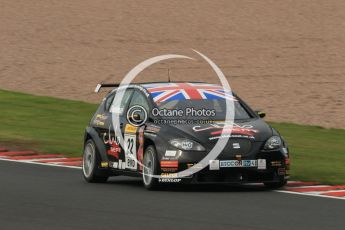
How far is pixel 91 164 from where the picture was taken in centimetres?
1448

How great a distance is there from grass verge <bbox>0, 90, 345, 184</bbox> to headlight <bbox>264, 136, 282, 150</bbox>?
142 centimetres

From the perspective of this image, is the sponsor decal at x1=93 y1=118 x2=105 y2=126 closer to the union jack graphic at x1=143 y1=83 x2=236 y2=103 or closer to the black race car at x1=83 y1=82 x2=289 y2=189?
the black race car at x1=83 y1=82 x2=289 y2=189

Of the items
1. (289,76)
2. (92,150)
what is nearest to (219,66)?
(289,76)

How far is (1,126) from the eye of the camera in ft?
74.6

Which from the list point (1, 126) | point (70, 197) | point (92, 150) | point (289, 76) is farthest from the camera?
point (289, 76)

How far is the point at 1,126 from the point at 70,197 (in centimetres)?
1067

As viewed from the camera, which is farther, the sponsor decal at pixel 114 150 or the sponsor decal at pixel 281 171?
the sponsor decal at pixel 114 150

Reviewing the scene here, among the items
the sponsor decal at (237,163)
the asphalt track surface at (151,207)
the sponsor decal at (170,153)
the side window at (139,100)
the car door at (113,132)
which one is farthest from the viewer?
the car door at (113,132)

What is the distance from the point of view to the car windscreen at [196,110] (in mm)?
13375

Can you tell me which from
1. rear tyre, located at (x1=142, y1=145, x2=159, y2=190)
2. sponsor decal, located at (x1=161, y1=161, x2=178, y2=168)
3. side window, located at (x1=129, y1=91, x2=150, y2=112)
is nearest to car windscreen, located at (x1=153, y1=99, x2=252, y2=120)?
side window, located at (x1=129, y1=91, x2=150, y2=112)

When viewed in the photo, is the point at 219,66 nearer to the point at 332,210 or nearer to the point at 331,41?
the point at 331,41

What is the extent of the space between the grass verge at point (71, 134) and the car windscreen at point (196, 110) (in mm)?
1775

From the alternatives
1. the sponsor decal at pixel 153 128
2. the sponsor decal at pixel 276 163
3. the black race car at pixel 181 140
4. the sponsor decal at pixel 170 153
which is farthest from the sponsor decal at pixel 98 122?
the sponsor decal at pixel 276 163

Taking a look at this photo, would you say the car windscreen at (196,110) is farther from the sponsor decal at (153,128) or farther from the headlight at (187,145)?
the headlight at (187,145)
